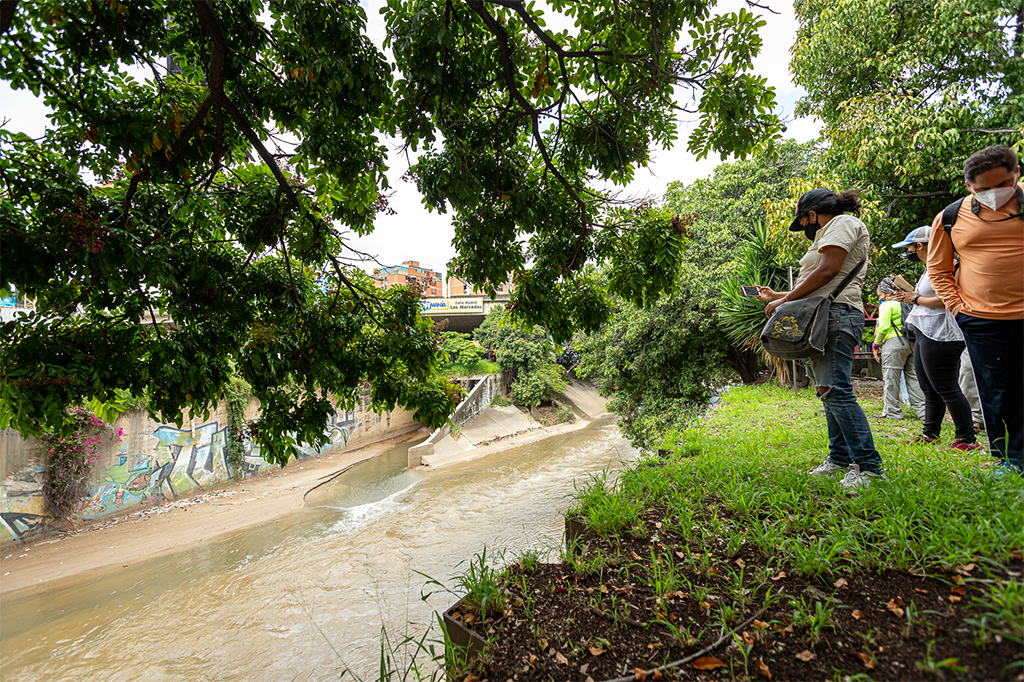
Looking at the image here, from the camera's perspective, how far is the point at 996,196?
232 cm

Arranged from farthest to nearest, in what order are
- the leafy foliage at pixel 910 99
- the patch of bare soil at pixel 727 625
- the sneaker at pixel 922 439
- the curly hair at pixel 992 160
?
the leafy foliage at pixel 910 99 < the sneaker at pixel 922 439 < the curly hair at pixel 992 160 < the patch of bare soil at pixel 727 625

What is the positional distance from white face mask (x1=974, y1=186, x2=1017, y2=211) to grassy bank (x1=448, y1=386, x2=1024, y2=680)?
1454 millimetres

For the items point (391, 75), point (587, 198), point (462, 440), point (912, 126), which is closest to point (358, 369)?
point (391, 75)

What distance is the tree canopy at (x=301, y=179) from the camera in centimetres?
254

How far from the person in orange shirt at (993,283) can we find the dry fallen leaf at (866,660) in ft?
5.79

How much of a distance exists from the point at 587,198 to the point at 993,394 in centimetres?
322

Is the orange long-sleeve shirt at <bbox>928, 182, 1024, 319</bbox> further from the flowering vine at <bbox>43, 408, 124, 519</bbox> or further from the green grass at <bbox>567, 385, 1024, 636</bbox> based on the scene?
the flowering vine at <bbox>43, 408, 124, 519</bbox>

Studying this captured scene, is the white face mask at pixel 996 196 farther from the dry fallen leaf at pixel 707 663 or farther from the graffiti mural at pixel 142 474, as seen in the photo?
the graffiti mural at pixel 142 474

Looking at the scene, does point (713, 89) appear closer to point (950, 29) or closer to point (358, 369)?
point (358, 369)

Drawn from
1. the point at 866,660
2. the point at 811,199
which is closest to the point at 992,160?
the point at 811,199

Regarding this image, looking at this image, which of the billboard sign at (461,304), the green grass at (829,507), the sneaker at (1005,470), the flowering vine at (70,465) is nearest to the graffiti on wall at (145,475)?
the flowering vine at (70,465)

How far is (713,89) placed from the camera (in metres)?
2.92

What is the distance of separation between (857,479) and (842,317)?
1.00 metres

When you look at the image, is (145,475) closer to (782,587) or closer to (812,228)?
(782,587)
